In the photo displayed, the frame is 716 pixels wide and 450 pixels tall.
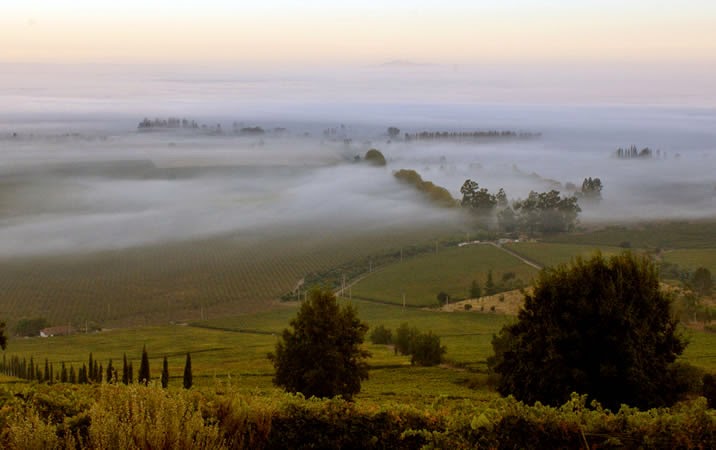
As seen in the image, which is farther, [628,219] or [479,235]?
[628,219]

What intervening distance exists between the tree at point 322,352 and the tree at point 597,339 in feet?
27.2

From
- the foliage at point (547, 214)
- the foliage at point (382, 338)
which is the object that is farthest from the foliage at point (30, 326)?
the foliage at point (547, 214)

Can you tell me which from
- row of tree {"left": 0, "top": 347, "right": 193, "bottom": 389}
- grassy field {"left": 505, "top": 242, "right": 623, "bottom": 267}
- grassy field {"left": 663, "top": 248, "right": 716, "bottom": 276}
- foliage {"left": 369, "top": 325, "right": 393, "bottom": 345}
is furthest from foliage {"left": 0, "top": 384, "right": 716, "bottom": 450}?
grassy field {"left": 505, "top": 242, "right": 623, "bottom": 267}

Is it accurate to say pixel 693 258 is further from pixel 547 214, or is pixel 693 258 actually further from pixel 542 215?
pixel 547 214

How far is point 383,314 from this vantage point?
330 ft

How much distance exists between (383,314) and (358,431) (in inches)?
3568

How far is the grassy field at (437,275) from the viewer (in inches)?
4441

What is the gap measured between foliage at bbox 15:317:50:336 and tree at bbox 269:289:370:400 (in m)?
83.1

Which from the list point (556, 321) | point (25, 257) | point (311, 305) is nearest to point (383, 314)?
point (311, 305)

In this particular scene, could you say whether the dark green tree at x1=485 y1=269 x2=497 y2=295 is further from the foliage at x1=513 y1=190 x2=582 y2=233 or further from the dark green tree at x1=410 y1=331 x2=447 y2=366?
the foliage at x1=513 y1=190 x2=582 y2=233

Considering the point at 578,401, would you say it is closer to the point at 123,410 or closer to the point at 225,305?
the point at 123,410

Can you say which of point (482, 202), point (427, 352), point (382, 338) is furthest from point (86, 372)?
point (482, 202)

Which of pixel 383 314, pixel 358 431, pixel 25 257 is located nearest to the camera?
pixel 358 431

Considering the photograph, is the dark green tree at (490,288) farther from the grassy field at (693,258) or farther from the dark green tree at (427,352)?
the dark green tree at (427,352)
